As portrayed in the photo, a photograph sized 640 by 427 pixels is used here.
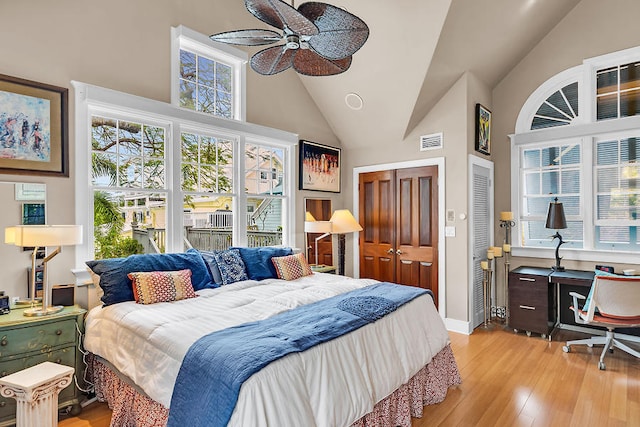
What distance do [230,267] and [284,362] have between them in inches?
76.5

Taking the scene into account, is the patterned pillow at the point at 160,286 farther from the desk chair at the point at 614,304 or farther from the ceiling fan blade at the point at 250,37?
the desk chair at the point at 614,304

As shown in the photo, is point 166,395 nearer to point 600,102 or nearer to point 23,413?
point 23,413

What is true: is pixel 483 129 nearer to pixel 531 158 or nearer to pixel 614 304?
pixel 531 158

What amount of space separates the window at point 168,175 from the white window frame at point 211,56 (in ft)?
0.12

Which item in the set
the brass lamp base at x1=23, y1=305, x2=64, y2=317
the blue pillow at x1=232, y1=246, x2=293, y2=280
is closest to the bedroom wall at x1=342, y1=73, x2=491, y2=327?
the blue pillow at x1=232, y1=246, x2=293, y2=280

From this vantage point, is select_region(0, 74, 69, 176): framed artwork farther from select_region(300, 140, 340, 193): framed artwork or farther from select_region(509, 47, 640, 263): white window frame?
select_region(509, 47, 640, 263): white window frame

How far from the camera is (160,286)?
2775 mm

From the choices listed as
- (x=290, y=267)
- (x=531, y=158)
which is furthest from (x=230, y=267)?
(x=531, y=158)

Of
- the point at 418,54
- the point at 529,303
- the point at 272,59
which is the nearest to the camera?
the point at 272,59

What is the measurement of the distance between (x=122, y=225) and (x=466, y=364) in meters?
3.57

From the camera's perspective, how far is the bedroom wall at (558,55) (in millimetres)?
4305

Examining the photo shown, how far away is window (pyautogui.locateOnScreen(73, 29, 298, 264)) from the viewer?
3092 mm

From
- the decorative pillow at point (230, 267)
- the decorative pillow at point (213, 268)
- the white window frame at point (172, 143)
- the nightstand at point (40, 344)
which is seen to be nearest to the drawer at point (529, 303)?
the white window frame at point (172, 143)

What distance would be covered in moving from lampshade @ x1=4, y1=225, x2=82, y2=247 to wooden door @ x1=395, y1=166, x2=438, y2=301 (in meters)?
3.92
